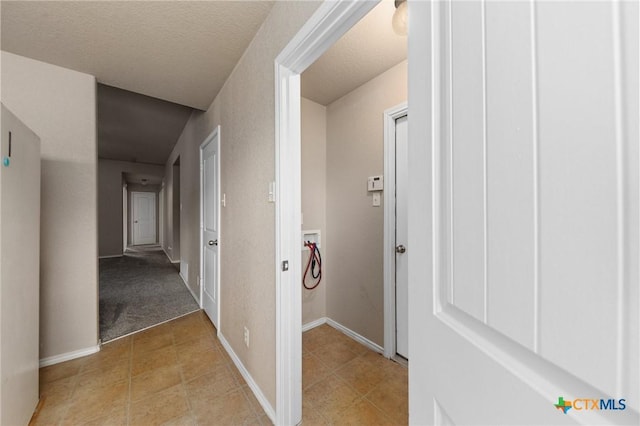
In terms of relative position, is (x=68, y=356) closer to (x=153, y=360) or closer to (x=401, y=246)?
(x=153, y=360)

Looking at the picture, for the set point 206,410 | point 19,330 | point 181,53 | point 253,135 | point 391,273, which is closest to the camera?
point 19,330

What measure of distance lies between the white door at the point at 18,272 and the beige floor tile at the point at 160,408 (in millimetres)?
519

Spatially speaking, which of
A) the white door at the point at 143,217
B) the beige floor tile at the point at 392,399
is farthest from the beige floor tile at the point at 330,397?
the white door at the point at 143,217

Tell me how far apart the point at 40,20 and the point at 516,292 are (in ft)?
8.68

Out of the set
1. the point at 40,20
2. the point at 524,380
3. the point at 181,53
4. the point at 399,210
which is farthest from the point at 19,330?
the point at 399,210

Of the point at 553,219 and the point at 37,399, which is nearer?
the point at 553,219

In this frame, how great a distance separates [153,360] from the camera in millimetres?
1985

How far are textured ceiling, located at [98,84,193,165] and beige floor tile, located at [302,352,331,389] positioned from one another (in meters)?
3.40

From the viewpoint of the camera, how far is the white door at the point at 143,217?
28.5 ft

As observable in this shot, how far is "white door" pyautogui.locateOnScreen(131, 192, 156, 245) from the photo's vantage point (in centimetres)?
867

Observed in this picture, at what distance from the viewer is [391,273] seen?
1.99 meters

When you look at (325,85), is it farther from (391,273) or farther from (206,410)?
(206,410)

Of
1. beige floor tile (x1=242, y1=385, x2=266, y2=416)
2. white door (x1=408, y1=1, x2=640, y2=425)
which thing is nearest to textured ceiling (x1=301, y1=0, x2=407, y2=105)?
white door (x1=408, y1=1, x2=640, y2=425)

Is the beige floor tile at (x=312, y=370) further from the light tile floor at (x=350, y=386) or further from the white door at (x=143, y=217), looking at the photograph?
the white door at (x=143, y=217)
